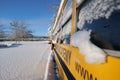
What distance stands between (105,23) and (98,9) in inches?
7.0

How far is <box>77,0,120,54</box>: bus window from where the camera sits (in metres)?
1.61

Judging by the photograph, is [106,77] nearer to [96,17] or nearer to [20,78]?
[96,17]

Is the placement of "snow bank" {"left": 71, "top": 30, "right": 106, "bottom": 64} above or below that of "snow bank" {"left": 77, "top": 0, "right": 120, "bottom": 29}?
below

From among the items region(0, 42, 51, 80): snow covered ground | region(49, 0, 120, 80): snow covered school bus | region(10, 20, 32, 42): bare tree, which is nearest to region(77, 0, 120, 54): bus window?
region(49, 0, 120, 80): snow covered school bus

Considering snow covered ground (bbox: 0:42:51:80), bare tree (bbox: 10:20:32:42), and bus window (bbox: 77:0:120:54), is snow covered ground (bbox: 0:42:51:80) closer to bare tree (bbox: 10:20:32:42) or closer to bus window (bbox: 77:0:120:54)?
bus window (bbox: 77:0:120:54)

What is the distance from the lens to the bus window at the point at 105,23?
161 cm

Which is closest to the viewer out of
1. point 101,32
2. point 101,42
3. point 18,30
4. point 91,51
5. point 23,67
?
point 91,51

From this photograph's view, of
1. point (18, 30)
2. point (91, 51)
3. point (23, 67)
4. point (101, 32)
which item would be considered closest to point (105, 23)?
point (101, 32)

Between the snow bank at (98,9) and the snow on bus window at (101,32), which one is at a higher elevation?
the snow bank at (98,9)

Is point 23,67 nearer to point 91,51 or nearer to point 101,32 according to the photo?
point 101,32

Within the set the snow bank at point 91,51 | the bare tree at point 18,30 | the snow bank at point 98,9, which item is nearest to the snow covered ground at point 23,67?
the snow bank at point 98,9

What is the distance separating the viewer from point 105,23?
1.77 meters

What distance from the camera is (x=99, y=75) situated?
1342 millimetres

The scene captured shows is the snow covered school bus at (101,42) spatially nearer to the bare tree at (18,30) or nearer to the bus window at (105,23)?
the bus window at (105,23)
